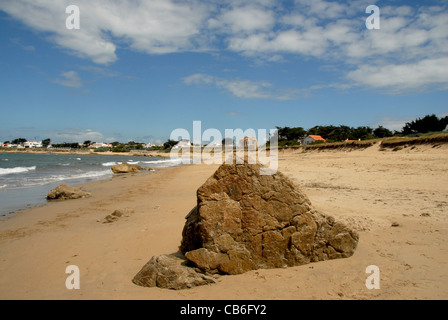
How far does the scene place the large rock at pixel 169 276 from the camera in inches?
152

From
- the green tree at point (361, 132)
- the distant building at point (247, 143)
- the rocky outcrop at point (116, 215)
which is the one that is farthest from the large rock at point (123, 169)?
the green tree at point (361, 132)

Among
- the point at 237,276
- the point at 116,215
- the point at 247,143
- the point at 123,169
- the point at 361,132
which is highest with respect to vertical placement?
the point at 361,132

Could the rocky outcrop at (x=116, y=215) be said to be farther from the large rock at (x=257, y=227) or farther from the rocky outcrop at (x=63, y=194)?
the rocky outcrop at (x=63, y=194)

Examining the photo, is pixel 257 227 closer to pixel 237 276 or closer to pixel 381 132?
pixel 237 276

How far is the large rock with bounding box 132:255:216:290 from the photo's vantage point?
387cm

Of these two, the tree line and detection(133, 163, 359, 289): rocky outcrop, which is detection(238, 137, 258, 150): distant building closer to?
detection(133, 163, 359, 289): rocky outcrop

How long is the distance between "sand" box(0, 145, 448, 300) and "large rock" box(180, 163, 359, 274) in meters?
0.20

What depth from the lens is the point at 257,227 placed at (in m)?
4.36

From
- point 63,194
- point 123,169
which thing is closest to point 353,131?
point 123,169

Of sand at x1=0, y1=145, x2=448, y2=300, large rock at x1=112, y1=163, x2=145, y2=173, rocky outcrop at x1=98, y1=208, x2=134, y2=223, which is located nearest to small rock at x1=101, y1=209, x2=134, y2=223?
rocky outcrop at x1=98, y1=208, x2=134, y2=223

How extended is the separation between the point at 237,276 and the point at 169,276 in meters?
1.01

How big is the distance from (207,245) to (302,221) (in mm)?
1584

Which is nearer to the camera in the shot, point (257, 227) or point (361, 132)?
point (257, 227)
